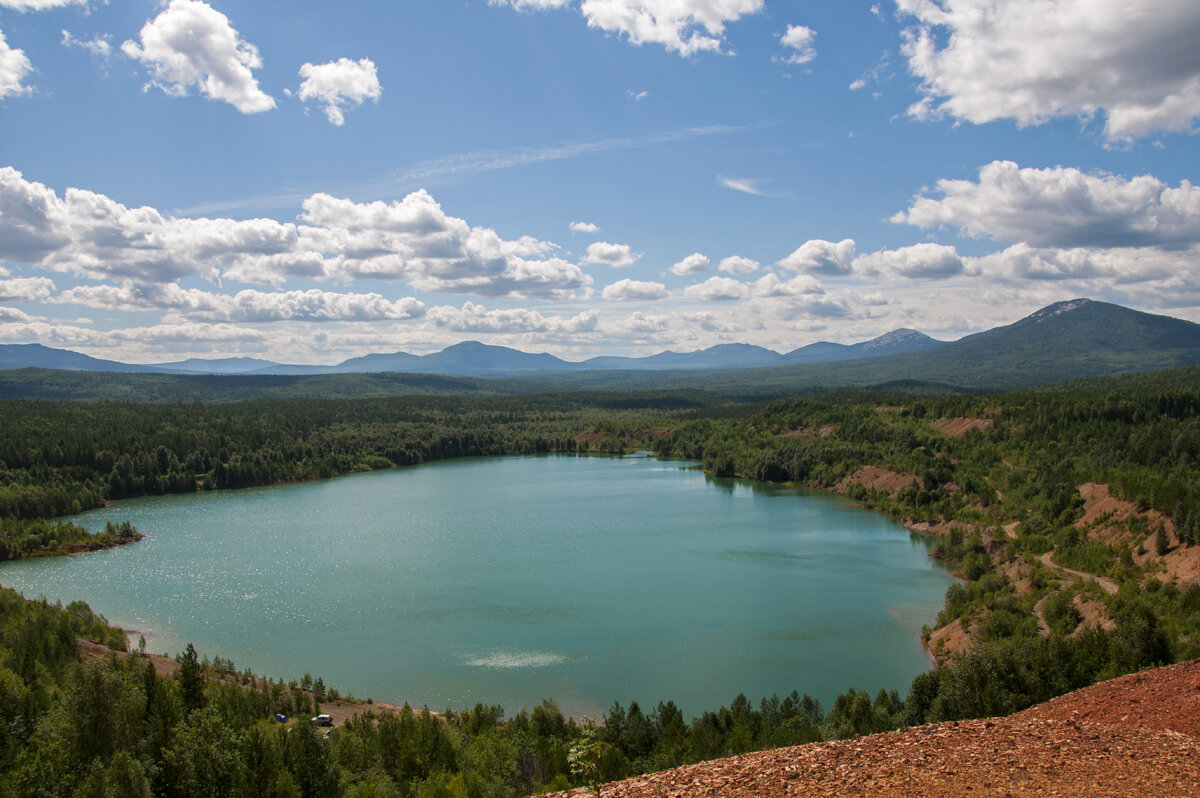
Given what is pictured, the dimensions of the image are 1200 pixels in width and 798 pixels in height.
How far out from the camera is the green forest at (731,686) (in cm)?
1903

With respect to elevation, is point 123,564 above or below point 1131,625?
below

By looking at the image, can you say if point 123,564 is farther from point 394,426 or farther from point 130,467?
point 394,426

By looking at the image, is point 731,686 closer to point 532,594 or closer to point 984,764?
point 532,594

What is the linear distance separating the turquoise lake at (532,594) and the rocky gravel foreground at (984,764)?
16.7m

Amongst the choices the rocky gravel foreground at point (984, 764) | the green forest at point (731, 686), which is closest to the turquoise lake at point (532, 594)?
the green forest at point (731, 686)

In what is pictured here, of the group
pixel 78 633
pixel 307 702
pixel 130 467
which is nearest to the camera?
pixel 307 702

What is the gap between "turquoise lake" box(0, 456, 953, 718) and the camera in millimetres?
31531

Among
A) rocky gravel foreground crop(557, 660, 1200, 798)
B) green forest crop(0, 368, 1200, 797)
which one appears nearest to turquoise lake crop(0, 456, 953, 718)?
green forest crop(0, 368, 1200, 797)

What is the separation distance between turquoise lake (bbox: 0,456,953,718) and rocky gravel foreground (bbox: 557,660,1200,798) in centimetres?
1666

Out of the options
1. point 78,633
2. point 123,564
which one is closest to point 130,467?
point 123,564

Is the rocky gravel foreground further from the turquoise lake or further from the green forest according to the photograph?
the turquoise lake

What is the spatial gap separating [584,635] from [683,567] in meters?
15.4

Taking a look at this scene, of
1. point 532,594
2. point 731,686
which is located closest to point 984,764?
point 731,686

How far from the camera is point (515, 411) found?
583ft
